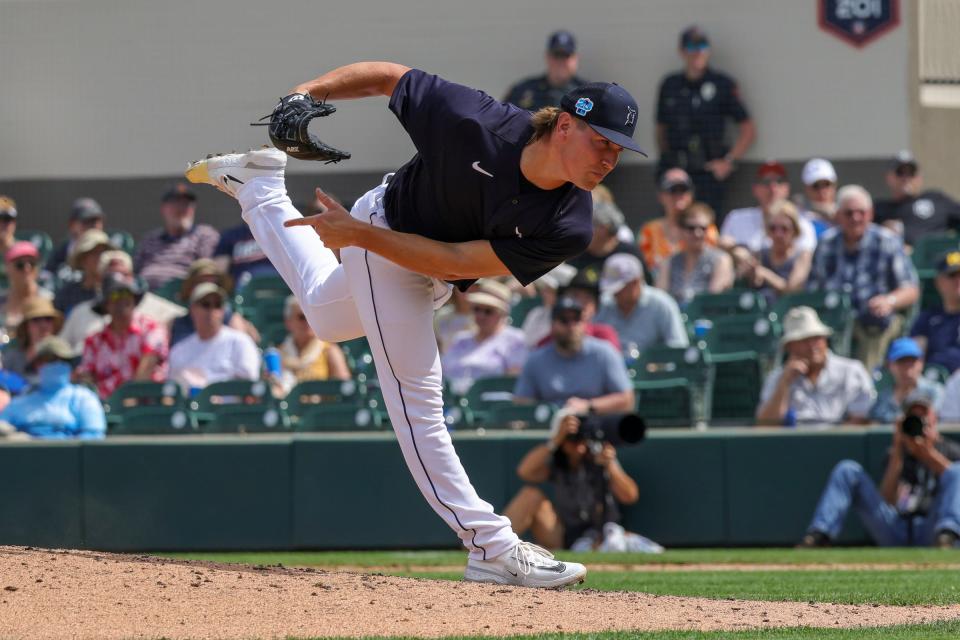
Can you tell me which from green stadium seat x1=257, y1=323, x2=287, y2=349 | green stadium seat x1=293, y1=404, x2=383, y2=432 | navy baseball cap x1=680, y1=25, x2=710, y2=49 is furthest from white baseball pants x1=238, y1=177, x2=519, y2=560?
navy baseball cap x1=680, y1=25, x2=710, y2=49

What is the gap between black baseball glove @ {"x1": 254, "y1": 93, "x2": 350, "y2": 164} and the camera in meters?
4.95

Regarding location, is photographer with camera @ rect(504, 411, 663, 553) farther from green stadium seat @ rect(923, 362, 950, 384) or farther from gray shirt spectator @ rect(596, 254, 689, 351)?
green stadium seat @ rect(923, 362, 950, 384)

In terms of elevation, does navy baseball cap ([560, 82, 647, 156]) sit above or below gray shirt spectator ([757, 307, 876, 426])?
above

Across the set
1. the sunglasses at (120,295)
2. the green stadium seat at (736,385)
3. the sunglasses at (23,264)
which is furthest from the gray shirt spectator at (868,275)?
the sunglasses at (23,264)

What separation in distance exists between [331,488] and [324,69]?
637 centimetres

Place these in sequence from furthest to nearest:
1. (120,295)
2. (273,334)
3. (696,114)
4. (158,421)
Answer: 1. (696,114)
2. (273,334)
3. (120,295)
4. (158,421)

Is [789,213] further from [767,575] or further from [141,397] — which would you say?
[141,397]

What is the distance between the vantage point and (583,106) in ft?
15.8

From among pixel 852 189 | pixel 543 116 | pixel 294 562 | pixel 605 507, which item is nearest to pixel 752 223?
pixel 852 189

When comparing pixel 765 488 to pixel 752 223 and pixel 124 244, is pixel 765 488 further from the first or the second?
pixel 124 244

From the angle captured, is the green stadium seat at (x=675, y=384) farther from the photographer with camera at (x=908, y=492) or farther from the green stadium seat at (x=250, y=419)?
the green stadium seat at (x=250, y=419)

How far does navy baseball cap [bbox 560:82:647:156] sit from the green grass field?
151 cm

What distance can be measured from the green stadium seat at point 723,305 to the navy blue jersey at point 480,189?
553cm

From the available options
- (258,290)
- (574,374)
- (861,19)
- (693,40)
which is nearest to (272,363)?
(258,290)
